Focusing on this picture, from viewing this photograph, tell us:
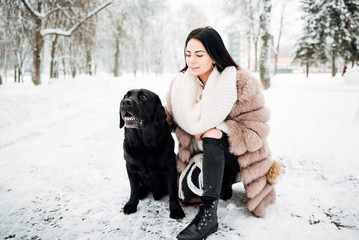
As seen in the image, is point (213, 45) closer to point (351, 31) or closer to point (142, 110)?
point (142, 110)

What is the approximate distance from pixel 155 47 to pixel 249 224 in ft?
102

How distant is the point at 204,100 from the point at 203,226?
948 mm

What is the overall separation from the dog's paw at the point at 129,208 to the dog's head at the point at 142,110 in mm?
715

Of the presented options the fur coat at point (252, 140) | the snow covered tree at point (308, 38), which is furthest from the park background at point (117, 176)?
the snow covered tree at point (308, 38)

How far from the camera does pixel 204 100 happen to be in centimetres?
171

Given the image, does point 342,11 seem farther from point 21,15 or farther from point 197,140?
point 21,15

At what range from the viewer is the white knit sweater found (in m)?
1.65

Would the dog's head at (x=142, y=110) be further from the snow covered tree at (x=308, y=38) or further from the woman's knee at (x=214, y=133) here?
the snow covered tree at (x=308, y=38)

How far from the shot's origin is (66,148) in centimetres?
355

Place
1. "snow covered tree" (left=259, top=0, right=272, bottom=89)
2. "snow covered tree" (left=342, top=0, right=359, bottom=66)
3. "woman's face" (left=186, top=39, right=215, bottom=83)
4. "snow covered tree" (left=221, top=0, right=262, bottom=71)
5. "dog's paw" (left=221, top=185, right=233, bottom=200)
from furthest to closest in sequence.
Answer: "snow covered tree" (left=221, top=0, right=262, bottom=71) < "snow covered tree" (left=342, top=0, right=359, bottom=66) < "snow covered tree" (left=259, top=0, right=272, bottom=89) < "dog's paw" (left=221, top=185, right=233, bottom=200) < "woman's face" (left=186, top=39, right=215, bottom=83)

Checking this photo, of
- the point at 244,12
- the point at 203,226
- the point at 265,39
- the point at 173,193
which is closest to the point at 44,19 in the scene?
the point at 265,39

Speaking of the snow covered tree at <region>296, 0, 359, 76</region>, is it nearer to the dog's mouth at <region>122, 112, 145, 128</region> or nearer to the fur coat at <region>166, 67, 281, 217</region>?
the fur coat at <region>166, 67, 281, 217</region>

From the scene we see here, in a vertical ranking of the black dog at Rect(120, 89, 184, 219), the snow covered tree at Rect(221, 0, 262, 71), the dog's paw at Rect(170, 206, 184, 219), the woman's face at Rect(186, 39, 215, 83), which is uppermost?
the snow covered tree at Rect(221, 0, 262, 71)

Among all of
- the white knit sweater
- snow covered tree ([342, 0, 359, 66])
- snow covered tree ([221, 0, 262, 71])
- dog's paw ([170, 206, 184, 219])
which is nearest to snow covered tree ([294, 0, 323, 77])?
snow covered tree ([342, 0, 359, 66])
